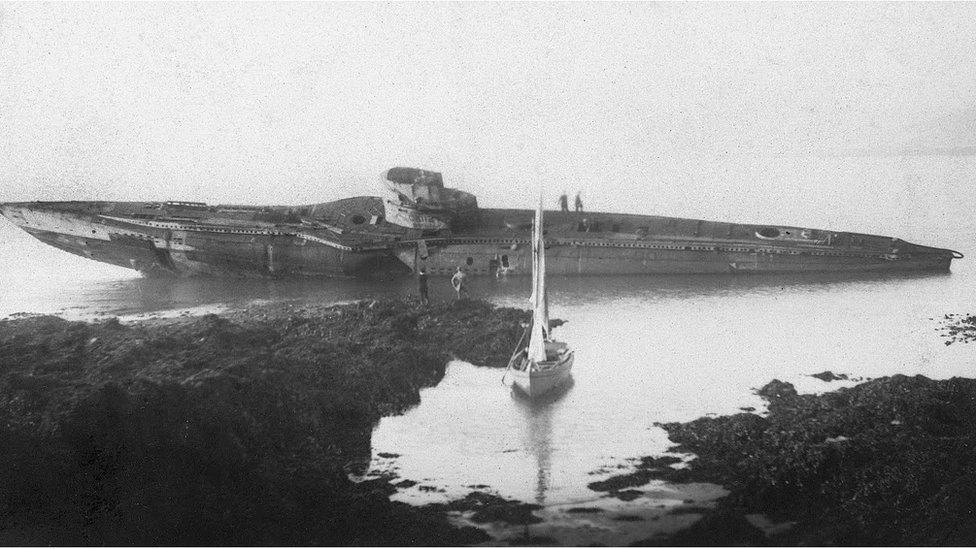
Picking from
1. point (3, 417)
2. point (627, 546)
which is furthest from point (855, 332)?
point (3, 417)

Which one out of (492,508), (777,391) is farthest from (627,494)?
(777,391)

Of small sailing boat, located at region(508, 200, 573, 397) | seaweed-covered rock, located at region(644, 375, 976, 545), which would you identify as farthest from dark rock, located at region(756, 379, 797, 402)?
small sailing boat, located at region(508, 200, 573, 397)

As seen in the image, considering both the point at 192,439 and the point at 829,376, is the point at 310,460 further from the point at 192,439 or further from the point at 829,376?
the point at 829,376

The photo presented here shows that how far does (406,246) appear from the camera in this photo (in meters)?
29.2

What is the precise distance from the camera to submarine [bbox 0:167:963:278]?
28938 mm

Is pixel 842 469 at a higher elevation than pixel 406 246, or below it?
below

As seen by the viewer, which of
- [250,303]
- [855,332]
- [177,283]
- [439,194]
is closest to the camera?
[855,332]

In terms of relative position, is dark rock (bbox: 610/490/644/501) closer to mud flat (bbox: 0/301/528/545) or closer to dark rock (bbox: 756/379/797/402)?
mud flat (bbox: 0/301/528/545)

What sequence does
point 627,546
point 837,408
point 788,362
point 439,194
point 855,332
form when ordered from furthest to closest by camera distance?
point 439,194 < point 855,332 < point 788,362 < point 837,408 < point 627,546

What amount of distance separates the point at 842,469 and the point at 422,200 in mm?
22494

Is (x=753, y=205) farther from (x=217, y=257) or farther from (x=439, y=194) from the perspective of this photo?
(x=217, y=257)

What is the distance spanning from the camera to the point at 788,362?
650 inches

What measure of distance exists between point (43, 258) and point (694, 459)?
32648 millimetres

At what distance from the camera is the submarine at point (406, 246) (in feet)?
94.9
